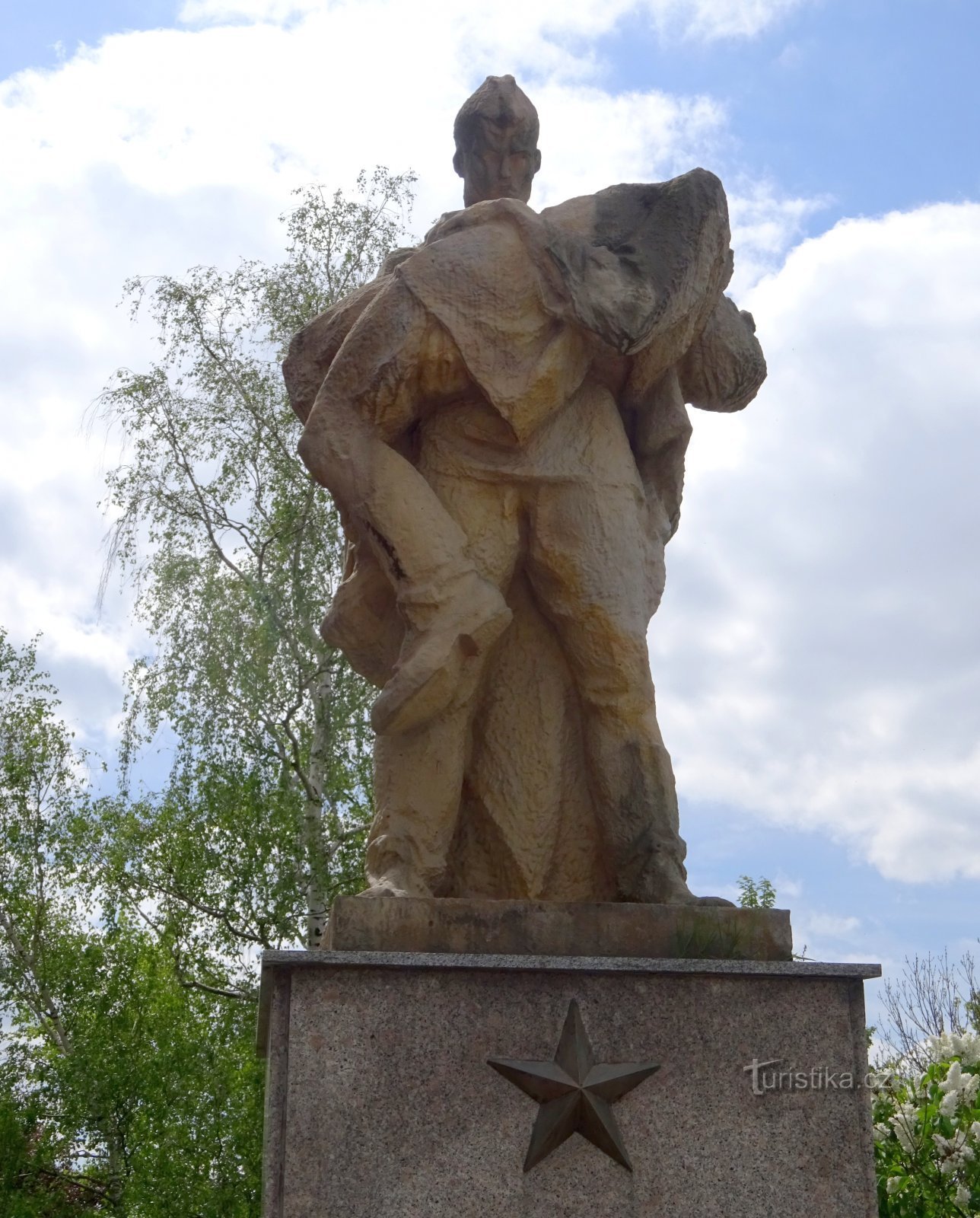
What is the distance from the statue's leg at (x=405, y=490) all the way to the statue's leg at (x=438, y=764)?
7cm

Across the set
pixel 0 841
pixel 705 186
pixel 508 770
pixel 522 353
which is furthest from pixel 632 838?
pixel 0 841

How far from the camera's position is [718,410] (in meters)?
4.98

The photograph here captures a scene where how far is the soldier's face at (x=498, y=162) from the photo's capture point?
4969mm

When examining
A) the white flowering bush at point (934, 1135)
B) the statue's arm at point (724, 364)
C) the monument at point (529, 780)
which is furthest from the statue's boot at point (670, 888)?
the white flowering bush at point (934, 1135)

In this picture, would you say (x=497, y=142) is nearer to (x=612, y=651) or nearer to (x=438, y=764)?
(x=612, y=651)

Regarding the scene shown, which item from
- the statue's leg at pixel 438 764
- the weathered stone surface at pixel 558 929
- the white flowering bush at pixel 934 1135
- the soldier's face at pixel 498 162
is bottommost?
the white flowering bush at pixel 934 1135

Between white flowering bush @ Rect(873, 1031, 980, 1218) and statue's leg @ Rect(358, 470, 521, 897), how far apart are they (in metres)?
2.57

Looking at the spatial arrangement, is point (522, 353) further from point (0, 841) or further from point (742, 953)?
point (0, 841)

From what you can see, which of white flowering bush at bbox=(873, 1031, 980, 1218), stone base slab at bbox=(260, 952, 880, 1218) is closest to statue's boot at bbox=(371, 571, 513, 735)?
stone base slab at bbox=(260, 952, 880, 1218)

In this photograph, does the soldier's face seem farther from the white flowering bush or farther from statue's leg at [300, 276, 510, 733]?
the white flowering bush

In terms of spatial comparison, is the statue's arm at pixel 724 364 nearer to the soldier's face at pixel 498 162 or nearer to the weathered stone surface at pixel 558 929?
the soldier's face at pixel 498 162

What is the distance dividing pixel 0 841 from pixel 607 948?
15705mm

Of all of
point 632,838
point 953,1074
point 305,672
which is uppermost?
point 305,672

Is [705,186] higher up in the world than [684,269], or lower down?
higher up
